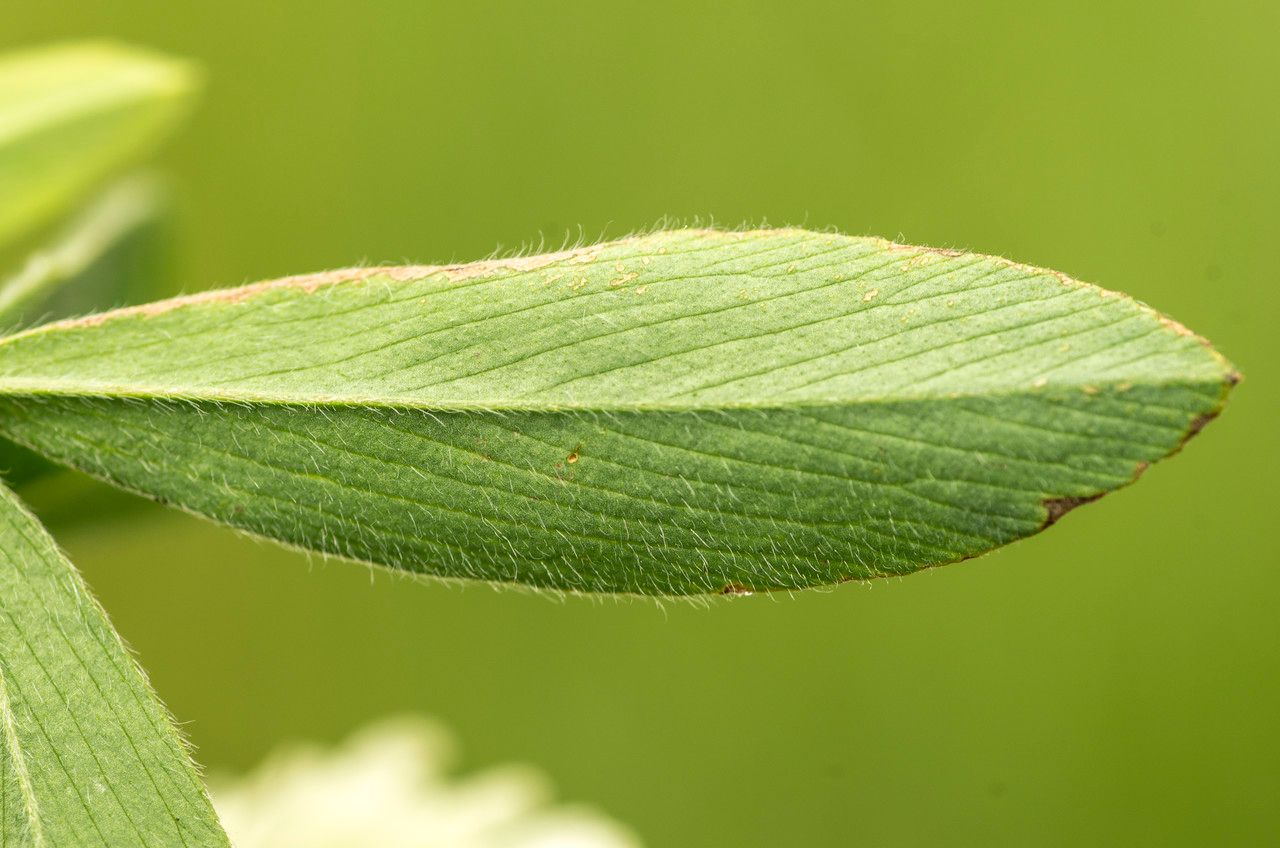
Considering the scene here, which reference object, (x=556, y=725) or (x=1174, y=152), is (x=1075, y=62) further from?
(x=556, y=725)

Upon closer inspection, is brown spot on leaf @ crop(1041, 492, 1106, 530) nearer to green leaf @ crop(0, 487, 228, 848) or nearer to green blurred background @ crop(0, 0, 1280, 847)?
green leaf @ crop(0, 487, 228, 848)

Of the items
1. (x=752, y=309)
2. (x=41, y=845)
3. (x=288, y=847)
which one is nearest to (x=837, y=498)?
(x=752, y=309)

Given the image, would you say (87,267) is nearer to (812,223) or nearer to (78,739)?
(78,739)

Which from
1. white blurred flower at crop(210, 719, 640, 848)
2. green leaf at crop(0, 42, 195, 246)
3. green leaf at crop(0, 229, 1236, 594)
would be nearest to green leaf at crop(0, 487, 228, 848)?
green leaf at crop(0, 229, 1236, 594)

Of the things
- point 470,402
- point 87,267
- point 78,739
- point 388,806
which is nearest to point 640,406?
point 470,402

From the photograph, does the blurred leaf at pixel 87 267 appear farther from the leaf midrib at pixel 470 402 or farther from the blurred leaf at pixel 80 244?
the leaf midrib at pixel 470 402

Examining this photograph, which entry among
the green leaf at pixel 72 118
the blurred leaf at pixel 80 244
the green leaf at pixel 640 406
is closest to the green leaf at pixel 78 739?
the green leaf at pixel 640 406
